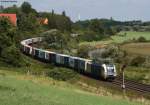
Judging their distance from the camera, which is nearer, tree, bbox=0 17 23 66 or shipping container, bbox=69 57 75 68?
tree, bbox=0 17 23 66

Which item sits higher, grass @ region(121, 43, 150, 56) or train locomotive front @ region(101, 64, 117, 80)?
train locomotive front @ region(101, 64, 117, 80)

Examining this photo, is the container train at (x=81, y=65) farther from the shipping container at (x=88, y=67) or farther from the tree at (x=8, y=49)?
the tree at (x=8, y=49)

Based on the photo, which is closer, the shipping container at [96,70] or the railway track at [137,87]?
the railway track at [137,87]

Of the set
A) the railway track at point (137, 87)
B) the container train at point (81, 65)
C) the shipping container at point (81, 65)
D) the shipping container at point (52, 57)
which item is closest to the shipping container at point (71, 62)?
the container train at point (81, 65)

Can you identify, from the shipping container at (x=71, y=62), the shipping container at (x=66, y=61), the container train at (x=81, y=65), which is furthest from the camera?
the shipping container at (x=66, y=61)

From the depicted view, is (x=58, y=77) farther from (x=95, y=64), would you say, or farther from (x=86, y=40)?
(x=86, y=40)

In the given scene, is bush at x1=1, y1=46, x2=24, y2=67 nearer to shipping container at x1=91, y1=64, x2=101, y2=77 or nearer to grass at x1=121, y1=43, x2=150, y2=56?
shipping container at x1=91, y1=64, x2=101, y2=77

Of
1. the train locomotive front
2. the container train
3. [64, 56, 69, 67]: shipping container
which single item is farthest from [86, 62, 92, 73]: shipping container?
[64, 56, 69, 67]: shipping container

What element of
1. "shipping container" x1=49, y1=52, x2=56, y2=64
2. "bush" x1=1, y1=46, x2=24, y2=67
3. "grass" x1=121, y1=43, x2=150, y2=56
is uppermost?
"bush" x1=1, y1=46, x2=24, y2=67

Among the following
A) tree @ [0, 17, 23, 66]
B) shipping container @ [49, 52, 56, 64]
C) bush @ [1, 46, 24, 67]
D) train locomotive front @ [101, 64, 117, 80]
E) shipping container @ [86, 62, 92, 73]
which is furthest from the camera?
shipping container @ [49, 52, 56, 64]

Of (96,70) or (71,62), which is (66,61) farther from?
(96,70)

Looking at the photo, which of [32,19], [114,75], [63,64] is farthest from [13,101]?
[32,19]

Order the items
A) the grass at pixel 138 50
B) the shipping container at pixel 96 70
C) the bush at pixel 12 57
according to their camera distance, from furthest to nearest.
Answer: the grass at pixel 138 50 → the bush at pixel 12 57 → the shipping container at pixel 96 70

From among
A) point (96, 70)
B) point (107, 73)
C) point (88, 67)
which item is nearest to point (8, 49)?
point (88, 67)
